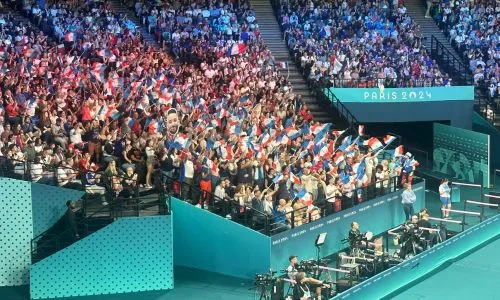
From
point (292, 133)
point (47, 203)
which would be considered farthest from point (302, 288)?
point (292, 133)

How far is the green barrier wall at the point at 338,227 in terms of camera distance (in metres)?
27.8

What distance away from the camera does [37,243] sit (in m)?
26.2

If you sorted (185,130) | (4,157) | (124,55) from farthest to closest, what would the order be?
(124,55) → (185,130) → (4,157)

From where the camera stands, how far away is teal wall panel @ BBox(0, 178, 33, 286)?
25891 millimetres

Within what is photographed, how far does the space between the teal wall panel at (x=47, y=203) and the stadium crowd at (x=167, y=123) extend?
0.85 ft

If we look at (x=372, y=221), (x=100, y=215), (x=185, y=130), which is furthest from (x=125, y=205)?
(x=372, y=221)

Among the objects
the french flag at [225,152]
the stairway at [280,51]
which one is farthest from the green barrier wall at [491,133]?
the french flag at [225,152]

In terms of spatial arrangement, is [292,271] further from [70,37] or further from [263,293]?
[70,37]

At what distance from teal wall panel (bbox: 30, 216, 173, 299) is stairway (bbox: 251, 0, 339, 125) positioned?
522 inches

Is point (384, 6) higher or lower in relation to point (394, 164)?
higher

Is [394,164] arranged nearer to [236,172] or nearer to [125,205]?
[236,172]

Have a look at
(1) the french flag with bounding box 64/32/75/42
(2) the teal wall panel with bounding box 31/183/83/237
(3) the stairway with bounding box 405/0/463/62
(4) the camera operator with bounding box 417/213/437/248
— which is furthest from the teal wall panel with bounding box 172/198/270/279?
(3) the stairway with bounding box 405/0/463/62

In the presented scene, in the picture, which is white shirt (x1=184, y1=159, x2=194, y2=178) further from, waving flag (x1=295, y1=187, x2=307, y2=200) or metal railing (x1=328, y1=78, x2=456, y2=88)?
metal railing (x1=328, y1=78, x2=456, y2=88)

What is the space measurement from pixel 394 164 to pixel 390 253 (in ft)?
21.6
